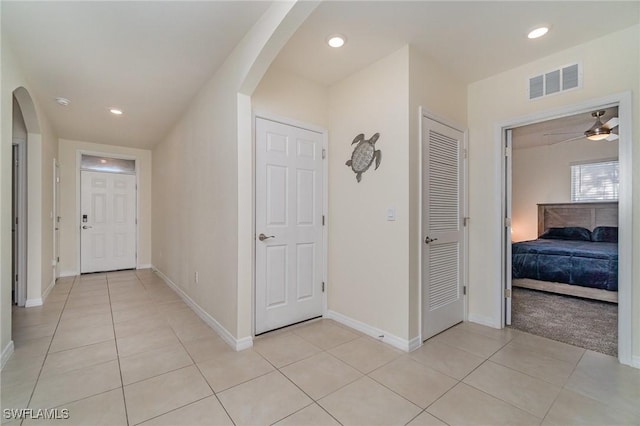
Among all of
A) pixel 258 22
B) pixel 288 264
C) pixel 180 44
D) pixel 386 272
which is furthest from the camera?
pixel 288 264

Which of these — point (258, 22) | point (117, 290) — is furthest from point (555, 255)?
point (117, 290)

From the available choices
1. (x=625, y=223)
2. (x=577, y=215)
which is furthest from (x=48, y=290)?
(x=577, y=215)

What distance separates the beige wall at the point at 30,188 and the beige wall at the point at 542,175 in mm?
7188

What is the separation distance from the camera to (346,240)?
9.69 feet

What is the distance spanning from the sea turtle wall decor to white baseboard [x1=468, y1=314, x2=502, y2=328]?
189 centimetres

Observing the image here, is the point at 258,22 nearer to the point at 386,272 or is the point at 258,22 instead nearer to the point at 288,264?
the point at 288,264

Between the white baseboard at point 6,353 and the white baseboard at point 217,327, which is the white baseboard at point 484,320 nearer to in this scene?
the white baseboard at point 217,327

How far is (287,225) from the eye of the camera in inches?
112

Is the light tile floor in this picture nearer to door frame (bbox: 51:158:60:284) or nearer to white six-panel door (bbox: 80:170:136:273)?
door frame (bbox: 51:158:60:284)

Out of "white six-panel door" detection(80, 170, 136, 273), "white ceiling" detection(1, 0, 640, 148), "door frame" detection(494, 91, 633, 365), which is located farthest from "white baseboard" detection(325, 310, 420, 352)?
"white six-panel door" detection(80, 170, 136, 273)

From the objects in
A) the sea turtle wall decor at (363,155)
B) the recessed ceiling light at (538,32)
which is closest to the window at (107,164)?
the sea turtle wall decor at (363,155)

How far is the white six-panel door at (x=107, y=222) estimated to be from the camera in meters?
5.32

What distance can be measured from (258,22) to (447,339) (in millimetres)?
3050

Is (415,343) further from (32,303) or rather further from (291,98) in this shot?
(32,303)
